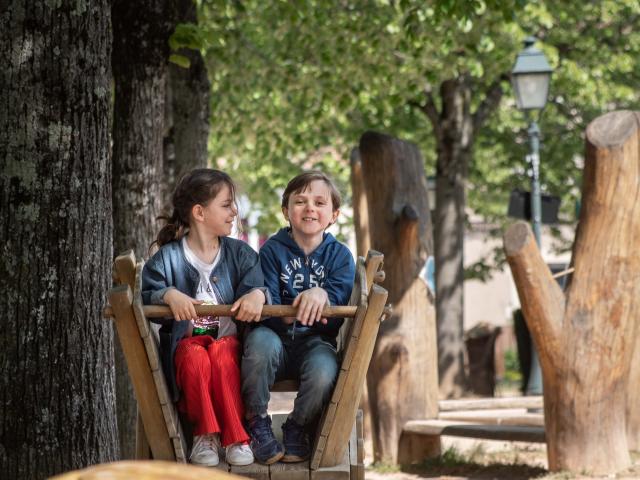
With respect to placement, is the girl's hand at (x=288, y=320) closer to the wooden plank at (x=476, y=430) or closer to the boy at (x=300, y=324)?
the boy at (x=300, y=324)

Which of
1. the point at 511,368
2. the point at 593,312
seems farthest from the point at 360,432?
the point at 511,368

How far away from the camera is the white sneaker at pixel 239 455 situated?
441cm

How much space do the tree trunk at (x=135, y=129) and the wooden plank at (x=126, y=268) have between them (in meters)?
3.28

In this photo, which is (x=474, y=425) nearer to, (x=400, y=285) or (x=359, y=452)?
(x=400, y=285)

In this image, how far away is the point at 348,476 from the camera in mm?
4438

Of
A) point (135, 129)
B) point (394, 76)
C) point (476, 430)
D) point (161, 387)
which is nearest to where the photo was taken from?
point (161, 387)

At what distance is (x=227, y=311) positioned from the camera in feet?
14.0

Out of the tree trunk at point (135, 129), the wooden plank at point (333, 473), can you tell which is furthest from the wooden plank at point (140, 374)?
A: the tree trunk at point (135, 129)

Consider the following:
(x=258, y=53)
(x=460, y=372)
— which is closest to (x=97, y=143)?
(x=258, y=53)

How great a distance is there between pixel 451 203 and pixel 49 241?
45.3ft

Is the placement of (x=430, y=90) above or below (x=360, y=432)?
above

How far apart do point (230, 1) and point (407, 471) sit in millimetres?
5935

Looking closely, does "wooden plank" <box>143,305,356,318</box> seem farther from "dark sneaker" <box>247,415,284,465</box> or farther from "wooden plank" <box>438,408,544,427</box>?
"wooden plank" <box>438,408,544,427</box>

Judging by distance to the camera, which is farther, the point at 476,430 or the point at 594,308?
the point at 476,430
